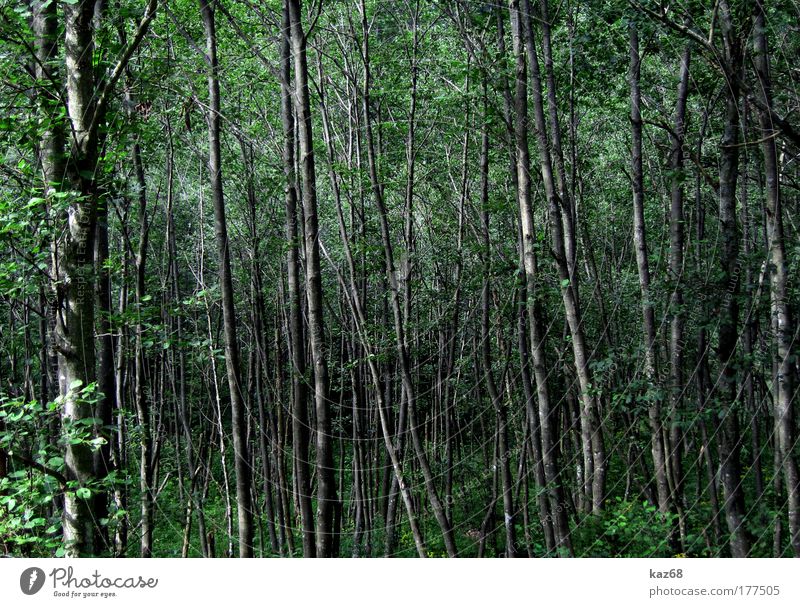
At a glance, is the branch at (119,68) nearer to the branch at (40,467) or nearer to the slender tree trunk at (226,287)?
the branch at (40,467)

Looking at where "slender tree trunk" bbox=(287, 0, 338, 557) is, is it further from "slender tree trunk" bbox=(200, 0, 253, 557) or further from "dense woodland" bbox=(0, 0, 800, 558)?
"slender tree trunk" bbox=(200, 0, 253, 557)

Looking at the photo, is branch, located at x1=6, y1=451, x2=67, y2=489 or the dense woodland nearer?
branch, located at x1=6, y1=451, x2=67, y2=489

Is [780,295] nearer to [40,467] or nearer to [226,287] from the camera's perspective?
[226,287]

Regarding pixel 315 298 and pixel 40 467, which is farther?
pixel 315 298

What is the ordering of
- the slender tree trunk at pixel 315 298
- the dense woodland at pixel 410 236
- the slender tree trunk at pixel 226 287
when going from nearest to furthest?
the dense woodland at pixel 410 236
the slender tree trunk at pixel 315 298
the slender tree trunk at pixel 226 287

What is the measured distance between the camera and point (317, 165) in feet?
46.6

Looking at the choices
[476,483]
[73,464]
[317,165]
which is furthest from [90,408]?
[476,483]

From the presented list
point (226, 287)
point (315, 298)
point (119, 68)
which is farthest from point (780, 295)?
point (119, 68)
